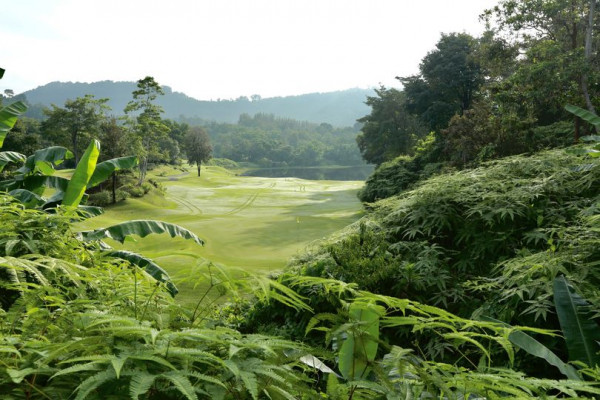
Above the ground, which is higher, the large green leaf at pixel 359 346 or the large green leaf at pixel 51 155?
the large green leaf at pixel 51 155

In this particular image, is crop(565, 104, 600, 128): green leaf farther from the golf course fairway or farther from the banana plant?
the golf course fairway

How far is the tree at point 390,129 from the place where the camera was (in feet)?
145

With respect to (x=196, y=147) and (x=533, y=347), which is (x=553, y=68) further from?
(x=196, y=147)

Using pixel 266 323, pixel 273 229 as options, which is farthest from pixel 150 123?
pixel 266 323

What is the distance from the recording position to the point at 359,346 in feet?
4.36

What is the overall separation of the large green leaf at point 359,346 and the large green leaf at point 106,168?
5989 millimetres

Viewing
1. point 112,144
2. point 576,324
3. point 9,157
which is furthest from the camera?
point 112,144

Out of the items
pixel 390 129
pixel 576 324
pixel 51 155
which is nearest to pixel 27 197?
pixel 51 155

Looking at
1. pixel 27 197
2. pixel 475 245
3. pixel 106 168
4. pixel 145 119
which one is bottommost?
pixel 475 245

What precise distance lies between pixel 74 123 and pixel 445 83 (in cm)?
4396

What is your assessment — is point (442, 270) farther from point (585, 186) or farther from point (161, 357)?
point (161, 357)

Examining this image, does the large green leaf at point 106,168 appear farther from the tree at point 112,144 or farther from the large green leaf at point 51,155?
the tree at point 112,144

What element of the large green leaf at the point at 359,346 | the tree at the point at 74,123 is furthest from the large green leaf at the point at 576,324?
the tree at the point at 74,123

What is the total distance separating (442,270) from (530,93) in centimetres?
1513
